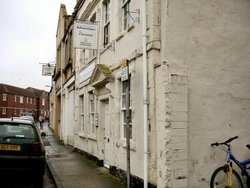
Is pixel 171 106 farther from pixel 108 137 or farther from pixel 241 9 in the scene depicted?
pixel 108 137

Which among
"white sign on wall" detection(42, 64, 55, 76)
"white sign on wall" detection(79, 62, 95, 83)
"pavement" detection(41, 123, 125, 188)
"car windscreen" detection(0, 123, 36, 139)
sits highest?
"white sign on wall" detection(42, 64, 55, 76)

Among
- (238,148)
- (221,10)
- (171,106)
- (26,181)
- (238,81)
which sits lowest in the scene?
(26,181)

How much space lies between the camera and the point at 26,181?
9.53 metres

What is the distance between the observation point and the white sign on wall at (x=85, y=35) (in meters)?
11.0

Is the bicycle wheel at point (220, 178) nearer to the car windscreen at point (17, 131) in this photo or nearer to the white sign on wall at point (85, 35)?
the car windscreen at point (17, 131)

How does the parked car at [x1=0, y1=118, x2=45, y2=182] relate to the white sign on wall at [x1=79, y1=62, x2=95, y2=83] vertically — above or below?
below

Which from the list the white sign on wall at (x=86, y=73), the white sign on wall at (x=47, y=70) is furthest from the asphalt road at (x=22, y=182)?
the white sign on wall at (x=47, y=70)

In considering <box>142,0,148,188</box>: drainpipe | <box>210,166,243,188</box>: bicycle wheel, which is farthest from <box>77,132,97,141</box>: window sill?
<box>210,166,243,188</box>: bicycle wheel

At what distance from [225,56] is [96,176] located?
5.03 m

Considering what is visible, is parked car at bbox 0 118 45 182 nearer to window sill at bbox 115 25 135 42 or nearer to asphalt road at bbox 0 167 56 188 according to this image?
asphalt road at bbox 0 167 56 188

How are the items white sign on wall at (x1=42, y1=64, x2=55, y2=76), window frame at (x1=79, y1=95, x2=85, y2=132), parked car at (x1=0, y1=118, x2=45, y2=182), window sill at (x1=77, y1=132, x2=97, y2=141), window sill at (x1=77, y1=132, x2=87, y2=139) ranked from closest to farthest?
parked car at (x1=0, y1=118, x2=45, y2=182), window sill at (x1=77, y1=132, x2=97, y2=141), window sill at (x1=77, y1=132, x2=87, y2=139), window frame at (x1=79, y1=95, x2=85, y2=132), white sign on wall at (x1=42, y1=64, x2=55, y2=76)

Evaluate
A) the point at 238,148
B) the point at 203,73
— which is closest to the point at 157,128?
the point at 203,73

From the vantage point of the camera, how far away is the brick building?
69000 mm

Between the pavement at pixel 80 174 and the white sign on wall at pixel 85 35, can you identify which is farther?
the white sign on wall at pixel 85 35
